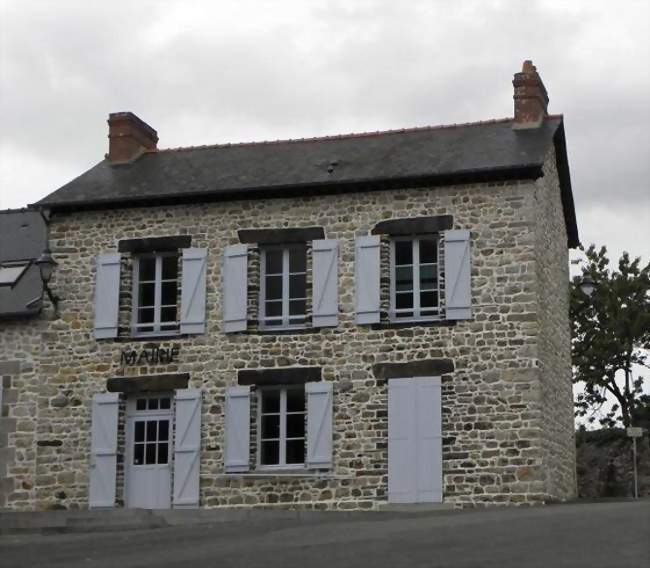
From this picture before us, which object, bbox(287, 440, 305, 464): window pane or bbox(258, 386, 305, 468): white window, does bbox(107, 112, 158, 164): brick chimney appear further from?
bbox(287, 440, 305, 464): window pane

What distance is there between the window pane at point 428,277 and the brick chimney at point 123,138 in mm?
5841

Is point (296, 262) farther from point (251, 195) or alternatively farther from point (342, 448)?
point (342, 448)

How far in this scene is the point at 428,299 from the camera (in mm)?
19438

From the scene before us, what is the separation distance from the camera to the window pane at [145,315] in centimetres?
2058

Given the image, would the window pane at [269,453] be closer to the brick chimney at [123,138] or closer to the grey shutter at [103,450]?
the grey shutter at [103,450]

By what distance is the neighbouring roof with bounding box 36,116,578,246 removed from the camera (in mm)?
19609

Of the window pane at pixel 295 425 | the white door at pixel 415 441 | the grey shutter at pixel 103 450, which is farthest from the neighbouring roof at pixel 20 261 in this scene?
the white door at pixel 415 441

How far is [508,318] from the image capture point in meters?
18.9

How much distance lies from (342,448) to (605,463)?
37.8 ft

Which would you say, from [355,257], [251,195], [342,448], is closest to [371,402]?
[342,448]

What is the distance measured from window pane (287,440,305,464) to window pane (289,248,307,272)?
8.44 feet

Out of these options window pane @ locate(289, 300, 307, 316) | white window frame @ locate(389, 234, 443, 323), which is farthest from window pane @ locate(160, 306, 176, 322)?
white window frame @ locate(389, 234, 443, 323)

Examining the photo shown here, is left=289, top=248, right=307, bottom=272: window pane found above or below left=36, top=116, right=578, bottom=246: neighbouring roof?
below

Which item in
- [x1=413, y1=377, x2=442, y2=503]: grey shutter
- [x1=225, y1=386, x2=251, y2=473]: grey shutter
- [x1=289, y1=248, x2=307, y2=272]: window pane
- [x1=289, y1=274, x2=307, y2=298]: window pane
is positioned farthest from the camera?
[x1=289, y1=248, x2=307, y2=272]: window pane
